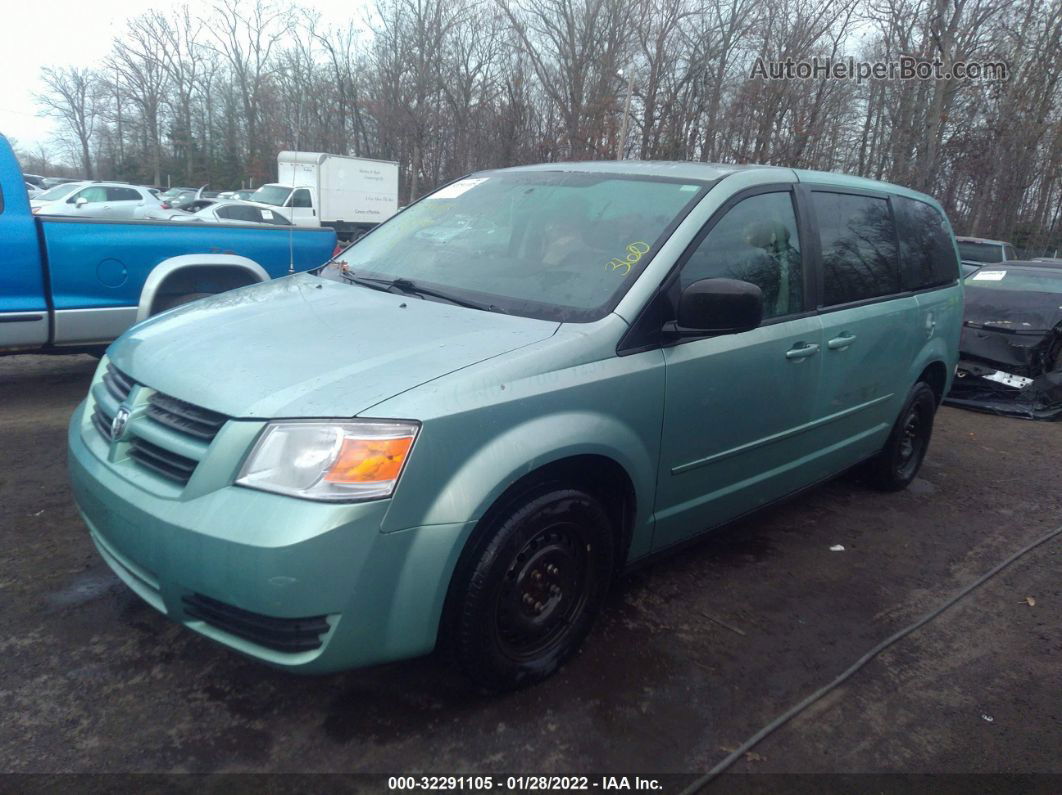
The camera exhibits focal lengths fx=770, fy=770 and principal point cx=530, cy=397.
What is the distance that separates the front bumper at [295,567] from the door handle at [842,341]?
2247mm

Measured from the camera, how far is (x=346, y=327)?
2.69 meters

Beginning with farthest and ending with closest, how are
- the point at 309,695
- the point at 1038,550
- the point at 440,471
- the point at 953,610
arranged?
the point at 1038,550 → the point at 953,610 → the point at 309,695 → the point at 440,471

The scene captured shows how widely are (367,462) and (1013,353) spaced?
25.2ft

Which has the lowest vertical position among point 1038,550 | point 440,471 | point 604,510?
point 1038,550

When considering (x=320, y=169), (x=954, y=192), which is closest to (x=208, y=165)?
(x=320, y=169)

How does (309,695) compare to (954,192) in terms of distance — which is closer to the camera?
(309,695)

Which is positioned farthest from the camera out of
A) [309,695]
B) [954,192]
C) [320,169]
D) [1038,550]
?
[954,192]

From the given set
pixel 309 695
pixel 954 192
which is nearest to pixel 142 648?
pixel 309 695

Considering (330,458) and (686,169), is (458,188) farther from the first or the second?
(330,458)

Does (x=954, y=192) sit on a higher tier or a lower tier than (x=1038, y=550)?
higher

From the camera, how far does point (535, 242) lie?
10.5 feet

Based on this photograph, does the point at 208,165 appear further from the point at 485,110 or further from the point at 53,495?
the point at 53,495

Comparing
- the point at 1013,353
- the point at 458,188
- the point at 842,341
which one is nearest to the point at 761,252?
the point at 842,341

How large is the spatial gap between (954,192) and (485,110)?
18.1 m
